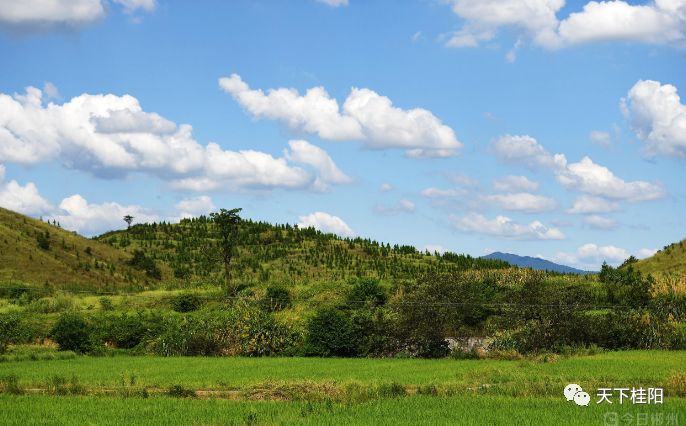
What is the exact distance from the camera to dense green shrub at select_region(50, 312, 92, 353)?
39406 mm

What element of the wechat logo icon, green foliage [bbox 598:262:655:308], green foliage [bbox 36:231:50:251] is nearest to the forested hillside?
green foliage [bbox 36:231:50:251]

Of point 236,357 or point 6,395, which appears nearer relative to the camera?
point 6,395

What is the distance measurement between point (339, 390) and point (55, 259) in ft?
178

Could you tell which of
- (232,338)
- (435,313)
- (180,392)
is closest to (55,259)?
(232,338)

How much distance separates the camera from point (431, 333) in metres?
36.3

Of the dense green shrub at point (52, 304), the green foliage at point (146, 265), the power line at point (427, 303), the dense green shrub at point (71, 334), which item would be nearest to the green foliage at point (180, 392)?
the power line at point (427, 303)

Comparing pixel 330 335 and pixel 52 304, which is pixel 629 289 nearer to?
pixel 330 335

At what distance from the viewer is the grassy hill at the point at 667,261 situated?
184ft

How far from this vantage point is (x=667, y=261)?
192 feet

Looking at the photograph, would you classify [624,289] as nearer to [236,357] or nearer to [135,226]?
[236,357]

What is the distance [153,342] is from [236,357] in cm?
541

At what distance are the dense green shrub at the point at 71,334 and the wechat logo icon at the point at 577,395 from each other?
26.4 m

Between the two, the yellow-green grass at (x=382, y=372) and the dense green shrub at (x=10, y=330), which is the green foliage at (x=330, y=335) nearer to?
the yellow-green grass at (x=382, y=372)

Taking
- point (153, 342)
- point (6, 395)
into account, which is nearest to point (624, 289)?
point (153, 342)
